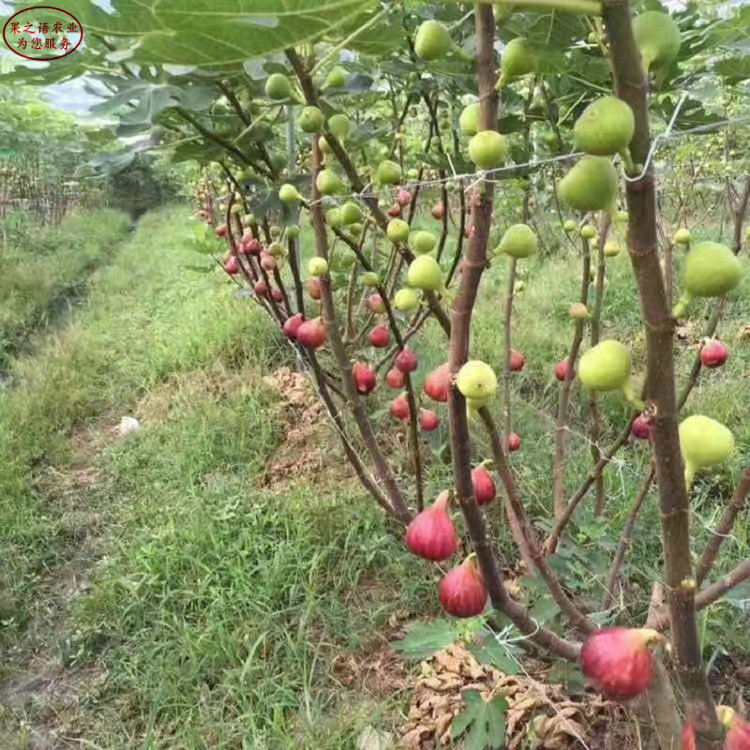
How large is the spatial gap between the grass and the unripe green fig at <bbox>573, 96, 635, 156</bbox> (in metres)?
0.74

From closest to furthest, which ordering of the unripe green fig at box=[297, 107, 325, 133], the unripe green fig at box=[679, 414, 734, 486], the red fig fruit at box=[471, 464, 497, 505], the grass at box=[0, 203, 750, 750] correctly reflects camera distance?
the unripe green fig at box=[679, 414, 734, 486] → the red fig fruit at box=[471, 464, 497, 505] → the unripe green fig at box=[297, 107, 325, 133] → the grass at box=[0, 203, 750, 750]

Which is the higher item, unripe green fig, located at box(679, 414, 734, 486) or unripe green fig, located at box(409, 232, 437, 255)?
unripe green fig, located at box(409, 232, 437, 255)

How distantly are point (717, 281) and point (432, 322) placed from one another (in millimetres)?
3255

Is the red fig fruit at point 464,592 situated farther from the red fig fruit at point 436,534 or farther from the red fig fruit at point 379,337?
the red fig fruit at point 379,337

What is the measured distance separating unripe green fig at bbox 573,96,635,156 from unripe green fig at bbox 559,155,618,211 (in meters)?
0.05

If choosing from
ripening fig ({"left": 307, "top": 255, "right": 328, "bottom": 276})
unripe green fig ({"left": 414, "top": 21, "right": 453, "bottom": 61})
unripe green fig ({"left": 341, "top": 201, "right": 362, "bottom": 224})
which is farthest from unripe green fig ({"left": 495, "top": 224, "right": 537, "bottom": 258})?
ripening fig ({"left": 307, "top": 255, "right": 328, "bottom": 276})

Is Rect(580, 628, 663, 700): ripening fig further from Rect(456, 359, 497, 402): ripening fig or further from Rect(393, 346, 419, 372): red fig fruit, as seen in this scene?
Rect(393, 346, 419, 372): red fig fruit

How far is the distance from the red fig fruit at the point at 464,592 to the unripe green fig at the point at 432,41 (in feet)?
1.83

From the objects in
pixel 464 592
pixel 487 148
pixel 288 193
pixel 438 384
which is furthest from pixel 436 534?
pixel 288 193

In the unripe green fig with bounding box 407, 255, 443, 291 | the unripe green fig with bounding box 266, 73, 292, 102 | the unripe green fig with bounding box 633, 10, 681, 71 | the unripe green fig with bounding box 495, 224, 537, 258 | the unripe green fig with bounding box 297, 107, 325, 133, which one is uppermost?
the unripe green fig with bounding box 633, 10, 681, 71

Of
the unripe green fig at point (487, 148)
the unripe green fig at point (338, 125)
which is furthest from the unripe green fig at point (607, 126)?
the unripe green fig at point (338, 125)

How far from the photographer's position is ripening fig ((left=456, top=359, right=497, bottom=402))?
63 cm

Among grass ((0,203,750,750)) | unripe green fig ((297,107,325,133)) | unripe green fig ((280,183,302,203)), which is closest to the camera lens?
unripe green fig ((297,107,325,133))

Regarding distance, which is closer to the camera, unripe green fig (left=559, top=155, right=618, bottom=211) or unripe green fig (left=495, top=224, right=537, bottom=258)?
unripe green fig (left=559, top=155, right=618, bottom=211)
